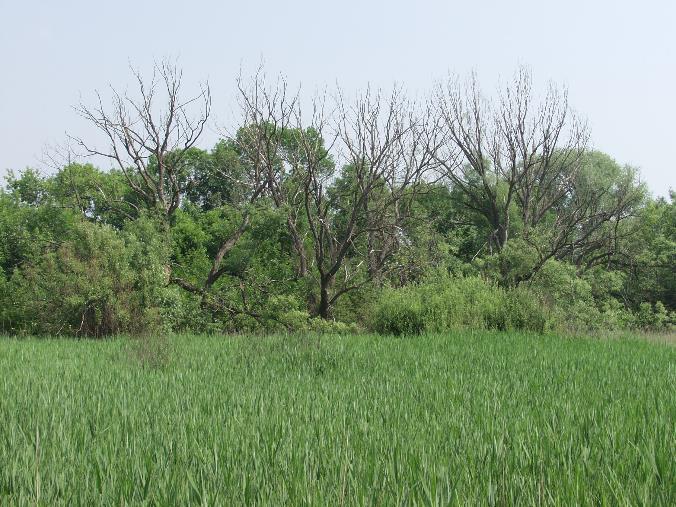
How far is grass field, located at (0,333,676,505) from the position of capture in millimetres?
2865

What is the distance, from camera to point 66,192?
2141cm

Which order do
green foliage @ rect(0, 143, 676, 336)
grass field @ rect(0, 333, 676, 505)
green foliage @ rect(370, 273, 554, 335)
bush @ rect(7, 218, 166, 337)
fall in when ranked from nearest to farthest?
grass field @ rect(0, 333, 676, 505), green foliage @ rect(370, 273, 554, 335), bush @ rect(7, 218, 166, 337), green foliage @ rect(0, 143, 676, 336)

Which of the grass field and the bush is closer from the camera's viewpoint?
the grass field

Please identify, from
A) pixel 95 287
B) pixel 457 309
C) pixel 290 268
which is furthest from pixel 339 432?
pixel 290 268

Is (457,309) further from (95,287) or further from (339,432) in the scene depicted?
(339,432)

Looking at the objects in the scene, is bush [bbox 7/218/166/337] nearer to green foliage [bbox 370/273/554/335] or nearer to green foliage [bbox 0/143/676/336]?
green foliage [bbox 0/143/676/336]

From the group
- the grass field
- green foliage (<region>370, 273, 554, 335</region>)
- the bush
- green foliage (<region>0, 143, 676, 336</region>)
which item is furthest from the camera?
green foliage (<region>0, 143, 676, 336</region>)

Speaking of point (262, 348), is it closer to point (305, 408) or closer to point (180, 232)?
point (305, 408)

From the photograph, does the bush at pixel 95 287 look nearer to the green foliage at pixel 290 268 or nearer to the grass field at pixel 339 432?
the green foliage at pixel 290 268

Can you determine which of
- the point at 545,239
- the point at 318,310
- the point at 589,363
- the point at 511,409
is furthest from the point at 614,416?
the point at 545,239

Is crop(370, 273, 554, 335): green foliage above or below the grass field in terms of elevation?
above

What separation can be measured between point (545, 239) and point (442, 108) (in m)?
8.06

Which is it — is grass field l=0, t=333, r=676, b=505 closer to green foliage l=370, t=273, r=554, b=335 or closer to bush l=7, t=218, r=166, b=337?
green foliage l=370, t=273, r=554, b=335

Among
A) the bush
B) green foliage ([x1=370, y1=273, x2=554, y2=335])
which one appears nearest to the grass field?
green foliage ([x1=370, y1=273, x2=554, y2=335])
